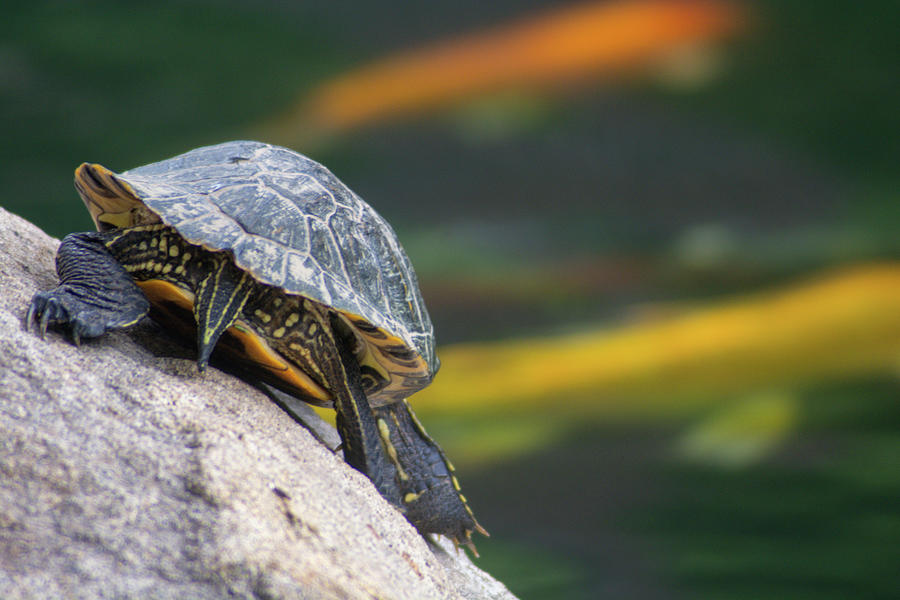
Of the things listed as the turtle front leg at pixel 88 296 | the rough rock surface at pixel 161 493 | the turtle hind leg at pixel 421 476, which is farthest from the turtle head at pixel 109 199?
the turtle hind leg at pixel 421 476

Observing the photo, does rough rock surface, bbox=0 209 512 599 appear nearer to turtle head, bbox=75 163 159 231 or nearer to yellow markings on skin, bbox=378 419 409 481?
turtle head, bbox=75 163 159 231

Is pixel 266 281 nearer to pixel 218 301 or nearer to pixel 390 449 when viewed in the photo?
pixel 218 301

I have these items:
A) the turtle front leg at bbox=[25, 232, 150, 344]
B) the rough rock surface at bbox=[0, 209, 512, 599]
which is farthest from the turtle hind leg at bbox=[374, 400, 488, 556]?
the turtle front leg at bbox=[25, 232, 150, 344]

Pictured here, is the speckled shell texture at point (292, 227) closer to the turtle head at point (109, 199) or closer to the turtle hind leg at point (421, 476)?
the turtle head at point (109, 199)

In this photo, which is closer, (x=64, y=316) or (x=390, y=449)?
(x=64, y=316)

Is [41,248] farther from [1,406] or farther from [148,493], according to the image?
[148,493]

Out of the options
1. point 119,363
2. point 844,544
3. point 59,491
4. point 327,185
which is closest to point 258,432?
point 119,363

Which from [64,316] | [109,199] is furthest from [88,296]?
[109,199]
